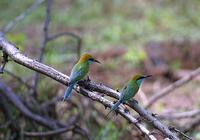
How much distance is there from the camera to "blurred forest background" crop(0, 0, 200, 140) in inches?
177

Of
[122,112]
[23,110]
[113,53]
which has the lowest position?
[122,112]

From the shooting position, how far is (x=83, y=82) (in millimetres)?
2385

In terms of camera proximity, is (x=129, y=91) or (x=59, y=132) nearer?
(x=129, y=91)

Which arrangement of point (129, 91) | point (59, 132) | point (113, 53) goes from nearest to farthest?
point (129, 91) → point (59, 132) → point (113, 53)

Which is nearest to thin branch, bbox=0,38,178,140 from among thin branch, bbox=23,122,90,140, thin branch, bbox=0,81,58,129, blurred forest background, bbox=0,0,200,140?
blurred forest background, bbox=0,0,200,140

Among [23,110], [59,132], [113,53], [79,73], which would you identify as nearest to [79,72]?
[79,73]

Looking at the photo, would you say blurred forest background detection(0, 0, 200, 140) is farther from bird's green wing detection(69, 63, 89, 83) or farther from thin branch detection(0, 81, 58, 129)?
bird's green wing detection(69, 63, 89, 83)

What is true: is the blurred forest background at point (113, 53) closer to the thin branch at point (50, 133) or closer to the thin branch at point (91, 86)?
the thin branch at point (50, 133)

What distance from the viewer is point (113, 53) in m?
7.34

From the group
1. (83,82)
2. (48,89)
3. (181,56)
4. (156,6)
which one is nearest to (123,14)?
(156,6)

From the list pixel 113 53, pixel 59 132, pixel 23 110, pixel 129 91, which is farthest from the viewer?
pixel 113 53

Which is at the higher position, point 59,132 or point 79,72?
point 59,132

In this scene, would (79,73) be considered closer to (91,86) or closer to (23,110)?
(91,86)

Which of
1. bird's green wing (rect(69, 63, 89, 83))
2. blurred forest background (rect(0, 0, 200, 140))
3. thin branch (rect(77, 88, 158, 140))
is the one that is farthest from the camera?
blurred forest background (rect(0, 0, 200, 140))
